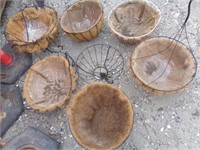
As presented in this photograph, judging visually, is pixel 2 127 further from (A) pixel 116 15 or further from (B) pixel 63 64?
(A) pixel 116 15

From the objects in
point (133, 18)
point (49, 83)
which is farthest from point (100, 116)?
point (133, 18)

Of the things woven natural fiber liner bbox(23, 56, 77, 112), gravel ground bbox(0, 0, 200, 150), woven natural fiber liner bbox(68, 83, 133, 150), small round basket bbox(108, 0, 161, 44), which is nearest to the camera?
woven natural fiber liner bbox(68, 83, 133, 150)

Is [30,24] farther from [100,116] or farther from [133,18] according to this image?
[100,116]

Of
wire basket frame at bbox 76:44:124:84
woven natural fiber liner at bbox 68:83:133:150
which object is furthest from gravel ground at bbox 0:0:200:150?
woven natural fiber liner at bbox 68:83:133:150

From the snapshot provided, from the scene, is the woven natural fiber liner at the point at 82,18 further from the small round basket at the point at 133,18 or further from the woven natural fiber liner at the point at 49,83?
the woven natural fiber liner at the point at 49,83

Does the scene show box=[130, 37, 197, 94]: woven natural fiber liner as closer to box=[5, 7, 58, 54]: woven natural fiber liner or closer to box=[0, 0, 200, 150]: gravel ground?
box=[0, 0, 200, 150]: gravel ground

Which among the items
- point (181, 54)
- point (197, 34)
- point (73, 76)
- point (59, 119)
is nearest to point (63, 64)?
point (73, 76)
